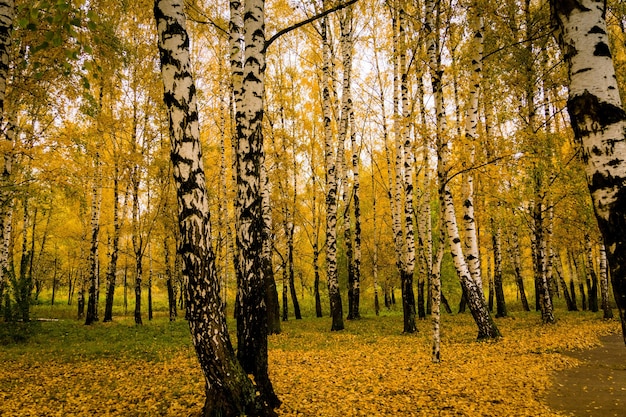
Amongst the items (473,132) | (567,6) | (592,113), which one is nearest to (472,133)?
(473,132)

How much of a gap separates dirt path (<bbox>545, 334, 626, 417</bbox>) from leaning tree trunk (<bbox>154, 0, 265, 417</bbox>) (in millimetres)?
4689

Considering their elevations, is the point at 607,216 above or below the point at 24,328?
above

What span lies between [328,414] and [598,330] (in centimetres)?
1172

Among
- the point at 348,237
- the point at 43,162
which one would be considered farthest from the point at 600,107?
the point at 348,237

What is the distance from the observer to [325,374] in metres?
7.07

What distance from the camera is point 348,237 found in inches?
753

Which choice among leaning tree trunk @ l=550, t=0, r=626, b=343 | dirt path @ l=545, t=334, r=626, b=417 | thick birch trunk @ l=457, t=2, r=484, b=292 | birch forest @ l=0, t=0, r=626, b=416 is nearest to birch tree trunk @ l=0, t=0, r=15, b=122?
birch forest @ l=0, t=0, r=626, b=416

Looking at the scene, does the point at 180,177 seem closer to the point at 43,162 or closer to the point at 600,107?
the point at 600,107

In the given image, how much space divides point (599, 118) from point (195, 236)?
407cm

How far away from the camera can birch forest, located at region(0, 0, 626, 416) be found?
418 centimetres

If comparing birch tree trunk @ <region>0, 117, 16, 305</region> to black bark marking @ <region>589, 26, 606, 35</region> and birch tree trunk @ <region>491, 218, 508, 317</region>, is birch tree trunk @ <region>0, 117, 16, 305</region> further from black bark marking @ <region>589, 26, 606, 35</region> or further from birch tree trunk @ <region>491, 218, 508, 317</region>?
birch tree trunk @ <region>491, 218, 508, 317</region>

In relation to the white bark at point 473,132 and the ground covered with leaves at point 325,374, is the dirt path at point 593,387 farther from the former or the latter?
the white bark at point 473,132

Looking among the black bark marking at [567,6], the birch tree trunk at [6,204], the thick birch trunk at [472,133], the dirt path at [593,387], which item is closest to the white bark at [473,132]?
the thick birch trunk at [472,133]

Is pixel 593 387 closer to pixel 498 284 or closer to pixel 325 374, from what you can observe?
pixel 325 374
